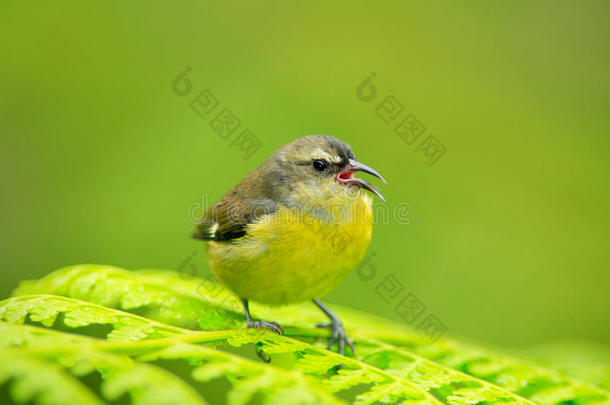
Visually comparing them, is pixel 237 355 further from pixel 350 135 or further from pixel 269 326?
pixel 350 135

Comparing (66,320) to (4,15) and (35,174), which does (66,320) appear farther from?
(4,15)

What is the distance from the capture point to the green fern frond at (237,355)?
1.86 metres

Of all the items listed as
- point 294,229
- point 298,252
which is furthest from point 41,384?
point 294,229

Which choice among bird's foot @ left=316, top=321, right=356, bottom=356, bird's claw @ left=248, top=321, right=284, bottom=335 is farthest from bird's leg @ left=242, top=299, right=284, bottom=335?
bird's foot @ left=316, top=321, right=356, bottom=356

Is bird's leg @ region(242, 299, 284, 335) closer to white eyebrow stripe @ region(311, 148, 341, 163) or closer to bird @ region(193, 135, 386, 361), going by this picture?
bird @ region(193, 135, 386, 361)

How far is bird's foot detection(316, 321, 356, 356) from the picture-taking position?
3.50 metres

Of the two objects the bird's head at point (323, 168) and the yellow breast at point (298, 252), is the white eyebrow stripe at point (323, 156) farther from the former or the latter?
the yellow breast at point (298, 252)

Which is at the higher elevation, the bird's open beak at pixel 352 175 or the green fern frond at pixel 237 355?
the bird's open beak at pixel 352 175

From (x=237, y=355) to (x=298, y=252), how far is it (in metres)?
0.87

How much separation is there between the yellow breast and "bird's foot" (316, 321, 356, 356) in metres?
0.24

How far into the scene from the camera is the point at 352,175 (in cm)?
439

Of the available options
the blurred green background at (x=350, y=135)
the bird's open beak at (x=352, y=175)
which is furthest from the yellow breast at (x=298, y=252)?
the blurred green background at (x=350, y=135)

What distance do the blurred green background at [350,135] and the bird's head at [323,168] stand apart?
2.07 meters

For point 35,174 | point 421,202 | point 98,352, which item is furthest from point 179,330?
point 35,174
